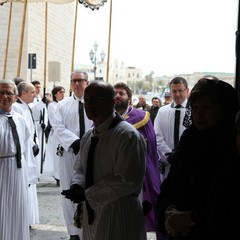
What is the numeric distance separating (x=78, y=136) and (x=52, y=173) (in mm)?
4625

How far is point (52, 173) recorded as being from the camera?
9891mm

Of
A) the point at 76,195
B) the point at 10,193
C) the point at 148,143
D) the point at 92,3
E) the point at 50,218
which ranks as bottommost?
the point at 50,218

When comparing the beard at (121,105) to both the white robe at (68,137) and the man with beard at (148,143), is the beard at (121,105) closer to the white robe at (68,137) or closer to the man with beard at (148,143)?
the man with beard at (148,143)

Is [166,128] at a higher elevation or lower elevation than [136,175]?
higher

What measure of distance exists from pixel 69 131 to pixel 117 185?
2700 millimetres

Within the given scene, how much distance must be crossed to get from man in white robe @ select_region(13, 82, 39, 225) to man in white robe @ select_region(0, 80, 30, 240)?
58 cm

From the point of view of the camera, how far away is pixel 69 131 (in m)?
5.45

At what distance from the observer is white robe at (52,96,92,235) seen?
17.6 ft

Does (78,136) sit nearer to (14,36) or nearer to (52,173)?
(52,173)

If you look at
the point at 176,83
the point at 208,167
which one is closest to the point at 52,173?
the point at 176,83

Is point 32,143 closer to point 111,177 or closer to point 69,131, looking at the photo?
point 69,131

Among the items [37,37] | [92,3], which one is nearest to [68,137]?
[92,3]

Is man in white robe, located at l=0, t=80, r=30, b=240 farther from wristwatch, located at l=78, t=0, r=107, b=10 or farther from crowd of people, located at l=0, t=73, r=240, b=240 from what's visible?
wristwatch, located at l=78, t=0, r=107, b=10

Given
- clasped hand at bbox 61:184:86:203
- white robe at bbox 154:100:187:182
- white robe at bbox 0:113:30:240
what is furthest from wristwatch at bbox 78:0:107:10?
clasped hand at bbox 61:184:86:203
